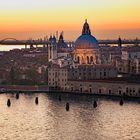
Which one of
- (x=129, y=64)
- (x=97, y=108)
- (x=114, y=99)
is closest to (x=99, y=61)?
(x=129, y=64)

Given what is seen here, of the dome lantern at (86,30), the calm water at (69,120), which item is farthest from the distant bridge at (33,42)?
the calm water at (69,120)

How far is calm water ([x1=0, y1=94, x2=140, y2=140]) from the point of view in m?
19.2

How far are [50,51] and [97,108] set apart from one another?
23.7 m

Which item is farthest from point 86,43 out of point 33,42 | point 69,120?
point 33,42

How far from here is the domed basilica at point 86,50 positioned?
138ft

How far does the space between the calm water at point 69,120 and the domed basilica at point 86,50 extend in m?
13.2

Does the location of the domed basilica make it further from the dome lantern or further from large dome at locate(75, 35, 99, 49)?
the dome lantern

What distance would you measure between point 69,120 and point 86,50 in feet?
67.0

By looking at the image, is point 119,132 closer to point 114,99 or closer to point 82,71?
point 114,99

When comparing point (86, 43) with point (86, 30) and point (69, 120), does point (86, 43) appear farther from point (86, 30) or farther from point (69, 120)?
point (69, 120)

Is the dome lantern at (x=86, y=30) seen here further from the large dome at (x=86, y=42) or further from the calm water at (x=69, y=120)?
the calm water at (x=69, y=120)

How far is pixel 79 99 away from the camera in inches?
1180

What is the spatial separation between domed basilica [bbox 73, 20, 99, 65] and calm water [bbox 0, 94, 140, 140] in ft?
43.3

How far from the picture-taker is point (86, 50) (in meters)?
42.4
